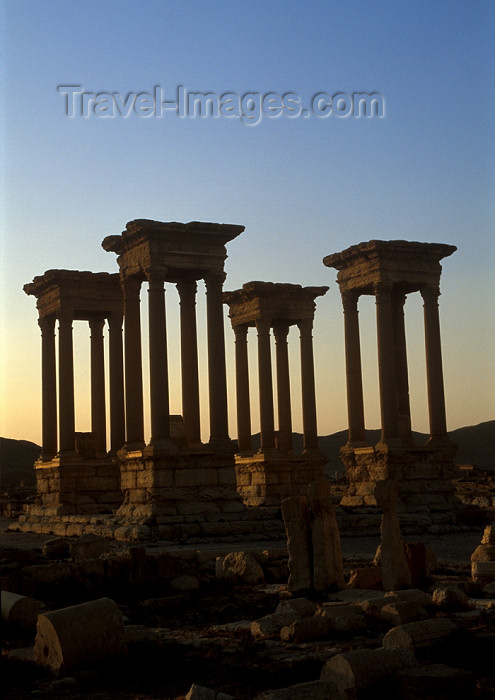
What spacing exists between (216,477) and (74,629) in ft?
53.0

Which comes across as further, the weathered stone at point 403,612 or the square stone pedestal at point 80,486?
the square stone pedestal at point 80,486

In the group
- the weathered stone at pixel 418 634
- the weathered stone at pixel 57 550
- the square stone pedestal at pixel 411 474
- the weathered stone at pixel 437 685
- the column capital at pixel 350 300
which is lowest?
the weathered stone at pixel 437 685

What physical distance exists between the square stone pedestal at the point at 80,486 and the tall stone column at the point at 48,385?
1532mm

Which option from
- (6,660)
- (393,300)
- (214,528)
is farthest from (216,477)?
(6,660)

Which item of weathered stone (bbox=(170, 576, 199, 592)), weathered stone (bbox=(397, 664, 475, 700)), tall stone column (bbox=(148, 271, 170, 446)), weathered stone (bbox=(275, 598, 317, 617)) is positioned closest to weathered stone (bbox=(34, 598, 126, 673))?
weathered stone (bbox=(275, 598, 317, 617))

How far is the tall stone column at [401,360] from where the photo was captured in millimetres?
31047

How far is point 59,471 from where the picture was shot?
30.8 meters

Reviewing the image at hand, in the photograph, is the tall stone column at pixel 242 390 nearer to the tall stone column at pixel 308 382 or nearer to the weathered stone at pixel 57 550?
the tall stone column at pixel 308 382

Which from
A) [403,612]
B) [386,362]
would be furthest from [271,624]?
[386,362]

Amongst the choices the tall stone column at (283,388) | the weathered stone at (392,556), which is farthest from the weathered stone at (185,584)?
the tall stone column at (283,388)

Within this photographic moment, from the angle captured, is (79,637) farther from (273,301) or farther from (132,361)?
(273,301)

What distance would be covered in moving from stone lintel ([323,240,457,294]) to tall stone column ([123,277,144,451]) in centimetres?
707

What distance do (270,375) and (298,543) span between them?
2094 cm

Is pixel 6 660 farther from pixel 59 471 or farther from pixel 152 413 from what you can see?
pixel 59 471
